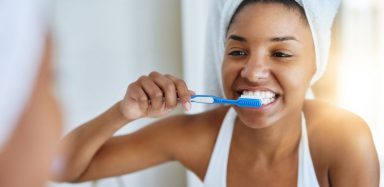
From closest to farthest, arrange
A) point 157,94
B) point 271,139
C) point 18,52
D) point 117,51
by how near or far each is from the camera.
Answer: point 18,52
point 157,94
point 271,139
point 117,51

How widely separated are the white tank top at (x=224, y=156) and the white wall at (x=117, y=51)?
0.25 ft

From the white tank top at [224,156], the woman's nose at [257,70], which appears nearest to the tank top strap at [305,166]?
the white tank top at [224,156]

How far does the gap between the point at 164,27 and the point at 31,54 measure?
51 cm

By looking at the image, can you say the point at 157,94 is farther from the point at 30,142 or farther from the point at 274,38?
the point at 30,142

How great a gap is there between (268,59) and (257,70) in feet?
0.06

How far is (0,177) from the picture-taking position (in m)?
0.28

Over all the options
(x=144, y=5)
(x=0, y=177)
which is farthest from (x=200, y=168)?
(x=0, y=177)

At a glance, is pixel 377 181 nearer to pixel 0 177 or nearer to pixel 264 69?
pixel 264 69

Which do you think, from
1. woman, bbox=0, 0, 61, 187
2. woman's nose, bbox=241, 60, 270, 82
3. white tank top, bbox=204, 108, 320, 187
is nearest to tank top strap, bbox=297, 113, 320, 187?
white tank top, bbox=204, 108, 320, 187

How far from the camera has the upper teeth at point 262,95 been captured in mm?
571

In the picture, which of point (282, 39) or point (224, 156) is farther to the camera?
point (224, 156)

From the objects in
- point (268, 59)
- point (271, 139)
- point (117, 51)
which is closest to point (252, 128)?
point (271, 139)

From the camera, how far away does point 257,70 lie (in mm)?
561

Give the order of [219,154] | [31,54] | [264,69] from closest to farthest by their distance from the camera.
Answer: [31,54]
[264,69]
[219,154]
